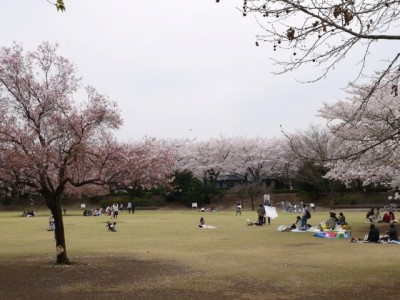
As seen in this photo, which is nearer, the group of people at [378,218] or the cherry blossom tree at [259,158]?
the group of people at [378,218]

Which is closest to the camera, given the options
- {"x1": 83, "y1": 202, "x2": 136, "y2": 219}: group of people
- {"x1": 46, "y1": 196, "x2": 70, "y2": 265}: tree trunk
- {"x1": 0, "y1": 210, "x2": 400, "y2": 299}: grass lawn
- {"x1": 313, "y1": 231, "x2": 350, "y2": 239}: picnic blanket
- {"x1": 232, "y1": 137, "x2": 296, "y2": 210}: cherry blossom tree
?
{"x1": 0, "y1": 210, "x2": 400, "y2": 299}: grass lawn

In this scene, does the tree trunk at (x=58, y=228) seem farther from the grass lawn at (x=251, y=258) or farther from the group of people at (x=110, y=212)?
the group of people at (x=110, y=212)

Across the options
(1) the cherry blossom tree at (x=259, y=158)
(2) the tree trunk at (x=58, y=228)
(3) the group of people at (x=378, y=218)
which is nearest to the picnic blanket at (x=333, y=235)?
(3) the group of people at (x=378, y=218)

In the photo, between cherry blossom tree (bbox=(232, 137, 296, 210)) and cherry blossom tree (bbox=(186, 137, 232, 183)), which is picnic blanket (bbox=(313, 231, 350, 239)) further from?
cherry blossom tree (bbox=(186, 137, 232, 183))

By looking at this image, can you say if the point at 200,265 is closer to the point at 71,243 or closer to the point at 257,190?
the point at 71,243

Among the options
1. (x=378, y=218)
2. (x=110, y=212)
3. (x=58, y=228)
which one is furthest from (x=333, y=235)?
(x=110, y=212)

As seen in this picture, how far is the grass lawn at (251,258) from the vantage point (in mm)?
10255

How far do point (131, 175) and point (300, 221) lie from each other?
13.7 meters

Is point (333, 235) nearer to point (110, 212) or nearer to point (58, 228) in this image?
point (58, 228)

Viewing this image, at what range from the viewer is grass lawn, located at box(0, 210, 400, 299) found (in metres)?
10.3

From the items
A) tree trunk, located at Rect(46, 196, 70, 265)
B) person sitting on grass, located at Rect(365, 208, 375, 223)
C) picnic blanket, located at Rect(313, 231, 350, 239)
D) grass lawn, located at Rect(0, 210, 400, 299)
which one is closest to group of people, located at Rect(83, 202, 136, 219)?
grass lawn, located at Rect(0, 210, 400, 299)

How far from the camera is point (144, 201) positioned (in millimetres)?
61188

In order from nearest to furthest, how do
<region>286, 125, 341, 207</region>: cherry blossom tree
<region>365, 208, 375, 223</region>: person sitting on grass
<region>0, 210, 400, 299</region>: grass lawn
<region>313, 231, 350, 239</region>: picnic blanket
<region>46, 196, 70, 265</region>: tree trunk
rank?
1. <region>0, 210, 400, 299</region>: grass lawn
2. <region>46, 196, 70, 265</region>: tree trunk
3. <region>313, 231, 350, 239</region>: picnic blanket
4. <region>365, 208, 375, 223</region>: person sitting on grass
5. <region>286, 125, 341, 207</region>: cherry blossom tree

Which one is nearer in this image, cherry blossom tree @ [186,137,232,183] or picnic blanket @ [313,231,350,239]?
picnic blanket @ [313,231,350,239]
